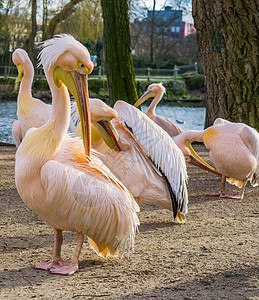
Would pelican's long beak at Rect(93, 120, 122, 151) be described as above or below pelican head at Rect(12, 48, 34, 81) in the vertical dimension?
below

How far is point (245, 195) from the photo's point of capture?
16.4 feet

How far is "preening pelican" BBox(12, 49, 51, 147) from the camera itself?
18.5ft

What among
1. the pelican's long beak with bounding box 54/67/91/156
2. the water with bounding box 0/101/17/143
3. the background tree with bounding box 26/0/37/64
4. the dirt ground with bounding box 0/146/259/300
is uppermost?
the background tree with bounding box 26/0/37/64

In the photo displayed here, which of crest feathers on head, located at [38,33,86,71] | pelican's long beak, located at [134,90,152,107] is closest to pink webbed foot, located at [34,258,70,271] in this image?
crest feathers on head, located at [38,33,86,71]

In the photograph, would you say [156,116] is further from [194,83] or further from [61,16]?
[194,83]

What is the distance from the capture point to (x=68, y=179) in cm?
254

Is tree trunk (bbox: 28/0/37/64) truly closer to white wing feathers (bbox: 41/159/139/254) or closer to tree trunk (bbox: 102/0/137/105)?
tree trunk (bbox: 102/0/137/105)

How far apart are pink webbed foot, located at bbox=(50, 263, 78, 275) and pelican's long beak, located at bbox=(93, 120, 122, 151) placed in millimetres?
1153

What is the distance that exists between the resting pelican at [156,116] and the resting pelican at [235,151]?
2237 millimetres

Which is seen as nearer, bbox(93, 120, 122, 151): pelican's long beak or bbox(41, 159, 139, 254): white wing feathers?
bbox(41, 159, 139, 254): white wing feathers

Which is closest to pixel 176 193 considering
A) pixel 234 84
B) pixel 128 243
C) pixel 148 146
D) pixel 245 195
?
pixel 148 146

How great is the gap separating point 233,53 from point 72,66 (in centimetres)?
379

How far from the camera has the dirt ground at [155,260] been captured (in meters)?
2.43

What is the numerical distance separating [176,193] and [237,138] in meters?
1.49
